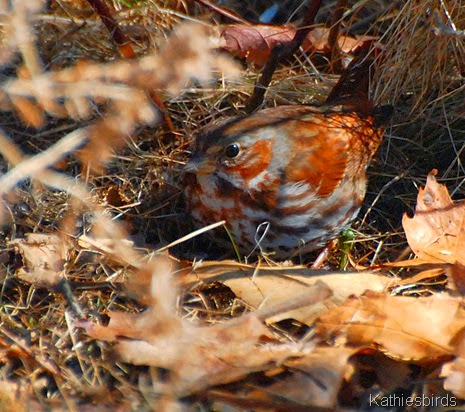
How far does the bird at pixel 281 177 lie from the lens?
Result: 326 centimetres

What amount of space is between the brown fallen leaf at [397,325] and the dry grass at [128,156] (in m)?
0.23

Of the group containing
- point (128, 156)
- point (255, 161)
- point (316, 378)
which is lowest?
point (316, 378)

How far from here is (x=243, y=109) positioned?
404 centimetres

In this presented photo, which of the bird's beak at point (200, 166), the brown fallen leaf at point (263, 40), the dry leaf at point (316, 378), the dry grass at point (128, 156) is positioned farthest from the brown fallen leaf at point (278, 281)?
the brown fallen leaf at point (263, 40)

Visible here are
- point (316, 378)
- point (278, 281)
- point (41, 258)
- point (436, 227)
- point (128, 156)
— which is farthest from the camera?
point (128, 156)

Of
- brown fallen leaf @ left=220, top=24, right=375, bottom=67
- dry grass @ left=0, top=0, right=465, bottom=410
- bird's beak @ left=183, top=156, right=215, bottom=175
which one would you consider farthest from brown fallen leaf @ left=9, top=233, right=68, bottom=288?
brown fallen leaf @ left=220, top=24, right=375, bottom=67

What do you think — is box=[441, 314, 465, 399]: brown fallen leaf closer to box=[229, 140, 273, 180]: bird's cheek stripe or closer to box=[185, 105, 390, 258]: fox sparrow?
box=[185, 105, 390, 258]: fox sparrow

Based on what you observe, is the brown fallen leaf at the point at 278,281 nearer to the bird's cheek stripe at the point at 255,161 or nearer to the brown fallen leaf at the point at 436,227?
the brown fallen leaf at the point at 436,227

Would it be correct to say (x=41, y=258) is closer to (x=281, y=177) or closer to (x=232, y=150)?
(x=232, y=150)

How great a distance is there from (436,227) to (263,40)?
1376mm

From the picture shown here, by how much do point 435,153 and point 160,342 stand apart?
2.07m

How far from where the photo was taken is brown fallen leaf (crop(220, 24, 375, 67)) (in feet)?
12.9

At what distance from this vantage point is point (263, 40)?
3953mm

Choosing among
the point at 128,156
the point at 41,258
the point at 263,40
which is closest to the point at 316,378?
the point at 41,258
